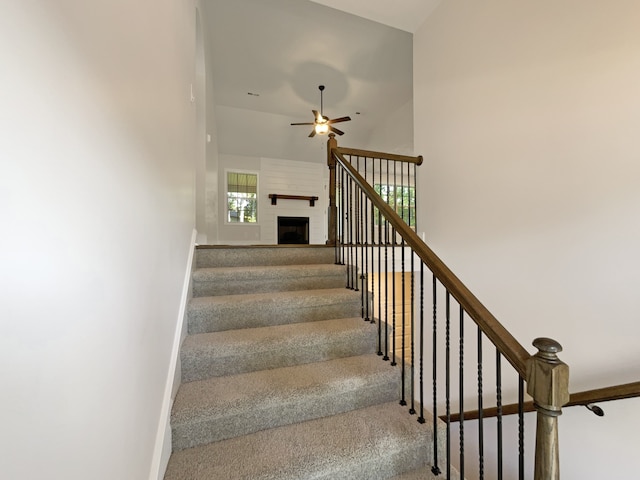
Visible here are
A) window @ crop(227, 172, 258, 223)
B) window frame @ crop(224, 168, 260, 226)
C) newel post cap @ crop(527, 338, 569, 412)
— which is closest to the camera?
newel post cap @ crop(527, 338, 569, 412)

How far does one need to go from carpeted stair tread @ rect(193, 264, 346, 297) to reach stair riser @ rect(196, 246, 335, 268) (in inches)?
4.1

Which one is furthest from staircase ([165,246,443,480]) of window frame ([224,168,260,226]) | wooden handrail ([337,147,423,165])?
window frame ([224,168,260,226])

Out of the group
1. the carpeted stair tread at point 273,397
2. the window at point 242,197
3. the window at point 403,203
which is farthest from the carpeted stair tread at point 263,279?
the window at point 242,197

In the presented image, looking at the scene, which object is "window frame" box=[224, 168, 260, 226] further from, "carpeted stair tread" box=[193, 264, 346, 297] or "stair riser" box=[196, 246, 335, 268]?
"carpeted stair tread" box=[193, 264, 346, 297]

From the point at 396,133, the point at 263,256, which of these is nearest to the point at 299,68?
the point at 396,133

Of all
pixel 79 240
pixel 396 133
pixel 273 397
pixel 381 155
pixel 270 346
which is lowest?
pixel 273 397

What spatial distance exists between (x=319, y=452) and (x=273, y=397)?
1.07 ft

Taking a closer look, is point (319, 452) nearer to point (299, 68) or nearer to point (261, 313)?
point (261, 313)

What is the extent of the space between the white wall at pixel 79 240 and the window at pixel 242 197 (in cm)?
615

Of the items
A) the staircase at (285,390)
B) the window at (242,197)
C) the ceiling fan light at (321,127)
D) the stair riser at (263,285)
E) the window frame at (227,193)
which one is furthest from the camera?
the window at (242,197)

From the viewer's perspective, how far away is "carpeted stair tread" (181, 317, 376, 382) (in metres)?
1.60

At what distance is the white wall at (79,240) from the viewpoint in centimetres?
45

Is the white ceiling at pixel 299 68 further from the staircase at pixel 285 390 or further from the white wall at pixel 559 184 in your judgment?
the staircase at pixel 285 390

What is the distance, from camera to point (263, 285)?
2209 millimetres
